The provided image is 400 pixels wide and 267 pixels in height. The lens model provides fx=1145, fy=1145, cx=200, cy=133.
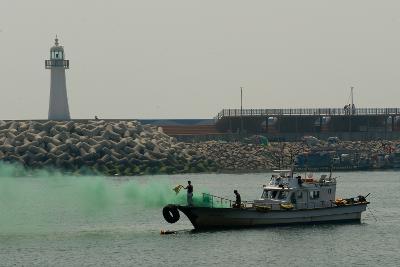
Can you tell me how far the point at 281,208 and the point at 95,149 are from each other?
85.3m

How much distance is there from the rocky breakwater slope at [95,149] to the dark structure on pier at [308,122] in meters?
20.6

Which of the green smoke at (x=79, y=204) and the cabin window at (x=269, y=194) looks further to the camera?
the green smoke at (x=79, y=204)

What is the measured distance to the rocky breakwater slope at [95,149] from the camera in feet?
520

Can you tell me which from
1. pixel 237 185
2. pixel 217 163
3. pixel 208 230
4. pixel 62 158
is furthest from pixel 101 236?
pixel 217 163

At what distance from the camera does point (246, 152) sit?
178m

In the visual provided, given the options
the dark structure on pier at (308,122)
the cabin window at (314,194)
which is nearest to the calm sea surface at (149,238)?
the cabin window at (314,194)

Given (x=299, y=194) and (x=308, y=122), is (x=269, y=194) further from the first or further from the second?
(x=308, y=122)

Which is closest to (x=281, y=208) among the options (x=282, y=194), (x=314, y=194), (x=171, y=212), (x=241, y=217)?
(x=282, y=194)

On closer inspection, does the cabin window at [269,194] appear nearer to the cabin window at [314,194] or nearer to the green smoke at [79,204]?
the cabin window at [314,194]

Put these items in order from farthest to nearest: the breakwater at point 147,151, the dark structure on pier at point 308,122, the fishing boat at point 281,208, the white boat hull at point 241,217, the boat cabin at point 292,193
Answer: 1. the dark structure on pier at point 308,122
2. the breakwater at point 147,151
3. the boat cabin at point 292,193
4. the fishing boat at point 281,208
5. the white boat hull at point 241,217

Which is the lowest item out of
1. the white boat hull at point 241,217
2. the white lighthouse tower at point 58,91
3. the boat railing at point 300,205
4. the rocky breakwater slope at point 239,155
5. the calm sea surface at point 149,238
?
the calm sea surface at point 149,238

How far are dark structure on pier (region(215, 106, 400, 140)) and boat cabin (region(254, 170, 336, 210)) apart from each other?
10829 cm

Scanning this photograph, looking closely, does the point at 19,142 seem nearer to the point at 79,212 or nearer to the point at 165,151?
Result: the point at 165,151

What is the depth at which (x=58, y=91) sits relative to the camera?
174125mm
